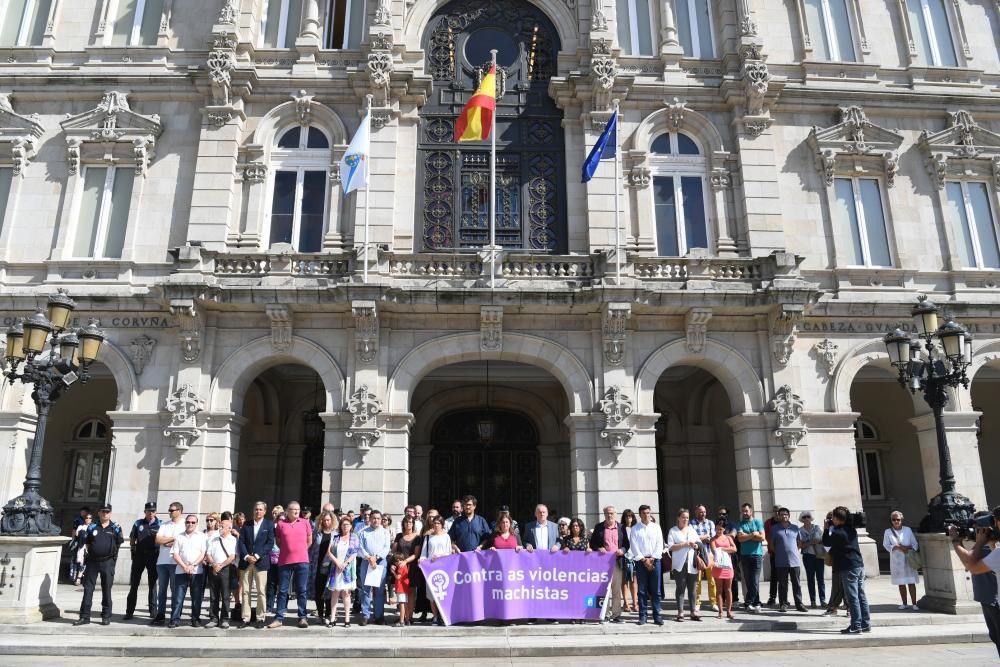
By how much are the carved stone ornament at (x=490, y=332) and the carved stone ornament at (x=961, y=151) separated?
13.7 m

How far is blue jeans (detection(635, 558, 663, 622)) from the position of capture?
12023mm

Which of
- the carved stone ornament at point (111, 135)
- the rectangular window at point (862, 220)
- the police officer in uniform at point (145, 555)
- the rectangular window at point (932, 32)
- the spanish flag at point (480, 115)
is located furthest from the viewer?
the rectangular window at point (932, 32)

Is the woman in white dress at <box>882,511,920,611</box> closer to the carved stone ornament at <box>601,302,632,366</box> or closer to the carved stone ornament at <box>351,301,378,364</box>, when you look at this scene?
the carved stone ornament at <box>601,302,632,366</box>

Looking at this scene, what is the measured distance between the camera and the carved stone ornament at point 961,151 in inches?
834

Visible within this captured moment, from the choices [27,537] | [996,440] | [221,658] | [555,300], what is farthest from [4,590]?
[996,440]

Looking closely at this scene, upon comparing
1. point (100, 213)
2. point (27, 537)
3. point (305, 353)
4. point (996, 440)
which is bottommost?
point (27, 537)

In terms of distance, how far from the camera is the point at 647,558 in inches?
479

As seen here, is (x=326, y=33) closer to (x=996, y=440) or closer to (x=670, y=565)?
(x=670, y=565)

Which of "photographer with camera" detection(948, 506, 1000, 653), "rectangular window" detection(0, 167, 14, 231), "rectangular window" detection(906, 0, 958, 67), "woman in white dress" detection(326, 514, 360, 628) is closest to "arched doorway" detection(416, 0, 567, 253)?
"woman in white dress" detection(326, 514, 360, 628)

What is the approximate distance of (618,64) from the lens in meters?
21.8

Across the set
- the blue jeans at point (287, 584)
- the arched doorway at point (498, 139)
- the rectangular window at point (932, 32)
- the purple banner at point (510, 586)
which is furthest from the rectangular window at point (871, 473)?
the blue jeans at point (287, 584)

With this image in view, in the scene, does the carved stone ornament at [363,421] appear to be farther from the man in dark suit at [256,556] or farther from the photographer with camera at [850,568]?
the photographer with camera at [850,568]

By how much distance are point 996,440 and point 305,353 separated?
22.1 metres

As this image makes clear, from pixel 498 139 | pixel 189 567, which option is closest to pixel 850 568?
pixel 189 567
